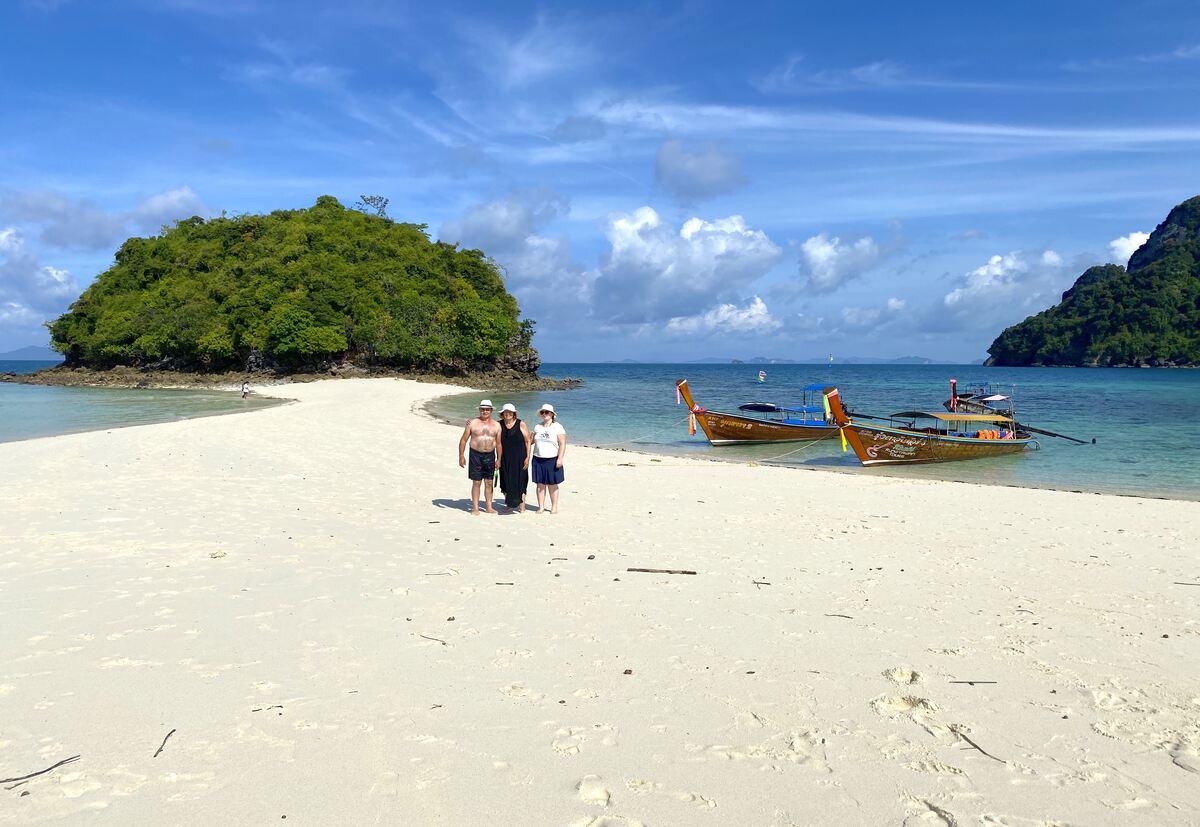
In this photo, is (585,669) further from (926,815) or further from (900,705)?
(926,815)

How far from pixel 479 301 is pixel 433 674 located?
2403 inches

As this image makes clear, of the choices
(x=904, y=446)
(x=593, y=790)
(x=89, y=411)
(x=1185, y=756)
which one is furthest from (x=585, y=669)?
(x=89, y=411)

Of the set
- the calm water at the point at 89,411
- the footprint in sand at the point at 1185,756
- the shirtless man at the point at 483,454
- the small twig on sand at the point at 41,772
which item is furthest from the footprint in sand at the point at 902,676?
the calm water at the point at 89,411

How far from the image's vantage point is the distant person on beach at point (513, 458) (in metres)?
9.63

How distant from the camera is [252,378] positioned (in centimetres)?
5894

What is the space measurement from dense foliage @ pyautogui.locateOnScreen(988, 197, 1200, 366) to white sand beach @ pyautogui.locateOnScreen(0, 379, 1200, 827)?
13097cm

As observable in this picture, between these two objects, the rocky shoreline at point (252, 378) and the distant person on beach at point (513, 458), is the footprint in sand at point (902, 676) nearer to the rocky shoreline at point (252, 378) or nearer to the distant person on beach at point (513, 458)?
the distant person on beach at point (513, 458)

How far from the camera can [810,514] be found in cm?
1028

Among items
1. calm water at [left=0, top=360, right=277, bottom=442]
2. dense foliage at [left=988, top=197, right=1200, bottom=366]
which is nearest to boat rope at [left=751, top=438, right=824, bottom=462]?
calm water at [left=0, top=360, right=277, bottom=442]

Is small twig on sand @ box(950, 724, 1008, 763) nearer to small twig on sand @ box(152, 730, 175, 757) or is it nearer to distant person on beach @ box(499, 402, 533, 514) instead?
small twig on sand @ box(152, 730, 175, 757)

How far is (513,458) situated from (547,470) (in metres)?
0.49

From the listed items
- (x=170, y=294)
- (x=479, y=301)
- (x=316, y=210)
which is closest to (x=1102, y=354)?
(x=479, y=301)

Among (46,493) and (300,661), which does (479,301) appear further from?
(300,661)

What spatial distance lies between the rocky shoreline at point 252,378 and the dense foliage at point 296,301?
1439 mm
